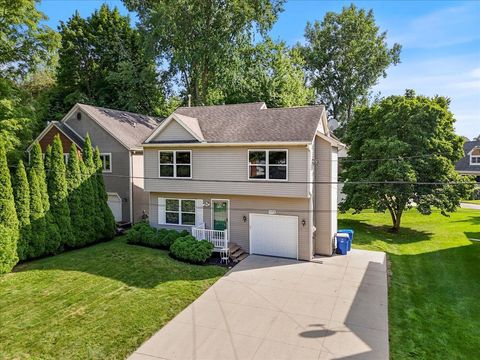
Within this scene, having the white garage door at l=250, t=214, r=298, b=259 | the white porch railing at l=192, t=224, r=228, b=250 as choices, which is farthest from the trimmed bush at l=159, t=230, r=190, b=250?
the white garage door at l=250, t=214, r=298, b=259

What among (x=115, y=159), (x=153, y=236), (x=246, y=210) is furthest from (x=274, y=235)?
(x=115, y=159)

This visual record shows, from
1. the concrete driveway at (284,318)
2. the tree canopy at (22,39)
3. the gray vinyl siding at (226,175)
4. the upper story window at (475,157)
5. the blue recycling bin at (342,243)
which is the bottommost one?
the concrete driveway at (284,318)

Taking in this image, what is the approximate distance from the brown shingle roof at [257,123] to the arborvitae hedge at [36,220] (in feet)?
25.8

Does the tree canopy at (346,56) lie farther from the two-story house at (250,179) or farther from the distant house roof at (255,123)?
the distant house roof at (255,123)

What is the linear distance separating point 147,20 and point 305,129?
63.4ft

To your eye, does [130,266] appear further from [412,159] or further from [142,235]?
[412,159]

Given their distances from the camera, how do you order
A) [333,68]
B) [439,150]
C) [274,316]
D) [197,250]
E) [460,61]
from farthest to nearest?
[333,68]
[439,150]
[197,250]
[460,61]
[274,316]

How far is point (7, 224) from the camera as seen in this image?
43.0ft

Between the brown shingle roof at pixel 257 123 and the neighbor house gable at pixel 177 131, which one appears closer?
the brown shingle roof at pixel 257 123

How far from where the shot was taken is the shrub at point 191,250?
14.1 meters

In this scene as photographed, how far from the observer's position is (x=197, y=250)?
14242 mm

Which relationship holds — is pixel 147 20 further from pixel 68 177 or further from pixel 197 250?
pixel 197 250

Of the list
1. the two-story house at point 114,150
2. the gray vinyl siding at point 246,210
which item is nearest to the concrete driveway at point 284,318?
the gray vinyl siding at point 246,210

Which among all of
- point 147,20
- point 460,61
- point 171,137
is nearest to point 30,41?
point 147,20
